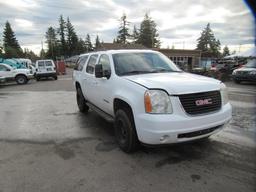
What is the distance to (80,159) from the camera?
373 cm

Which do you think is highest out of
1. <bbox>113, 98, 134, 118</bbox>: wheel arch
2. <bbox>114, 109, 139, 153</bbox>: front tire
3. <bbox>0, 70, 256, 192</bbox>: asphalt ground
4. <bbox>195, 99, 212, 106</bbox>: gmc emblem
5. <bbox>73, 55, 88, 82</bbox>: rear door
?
<bbox>73, 55, 88, 82</bbox>: rear door

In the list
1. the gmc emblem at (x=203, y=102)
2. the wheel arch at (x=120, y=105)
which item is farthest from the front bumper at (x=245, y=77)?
the wheel arch at (x=120, y=105)

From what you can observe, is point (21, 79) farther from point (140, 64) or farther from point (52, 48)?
point (52, 48)

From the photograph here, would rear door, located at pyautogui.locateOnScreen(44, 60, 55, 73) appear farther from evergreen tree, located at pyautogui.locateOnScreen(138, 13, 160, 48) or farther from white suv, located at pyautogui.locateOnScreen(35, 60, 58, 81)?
evergreen tree, located at pyautogui.locateOnScreen(138, 13, 160, 48)

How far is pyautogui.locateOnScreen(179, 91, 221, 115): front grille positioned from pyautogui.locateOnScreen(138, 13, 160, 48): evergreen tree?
6591cm

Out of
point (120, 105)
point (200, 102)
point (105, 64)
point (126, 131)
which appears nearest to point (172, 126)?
point (200, 102)

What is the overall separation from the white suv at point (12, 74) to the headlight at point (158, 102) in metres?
17.0

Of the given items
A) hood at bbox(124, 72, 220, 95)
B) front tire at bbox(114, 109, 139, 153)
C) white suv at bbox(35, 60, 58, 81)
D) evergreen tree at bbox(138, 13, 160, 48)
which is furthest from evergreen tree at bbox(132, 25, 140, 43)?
hood at bbox(124, 72, 220, 95)

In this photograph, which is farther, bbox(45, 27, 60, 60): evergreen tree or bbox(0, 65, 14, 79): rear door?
bbox(45, 27, 60, 60): evergreen tree

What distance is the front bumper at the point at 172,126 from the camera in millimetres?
3072

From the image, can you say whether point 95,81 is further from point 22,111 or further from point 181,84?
point 22,111

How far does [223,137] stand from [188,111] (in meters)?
1.86

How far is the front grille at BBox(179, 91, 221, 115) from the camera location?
126 inches

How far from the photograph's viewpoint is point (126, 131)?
3703 millimetres
